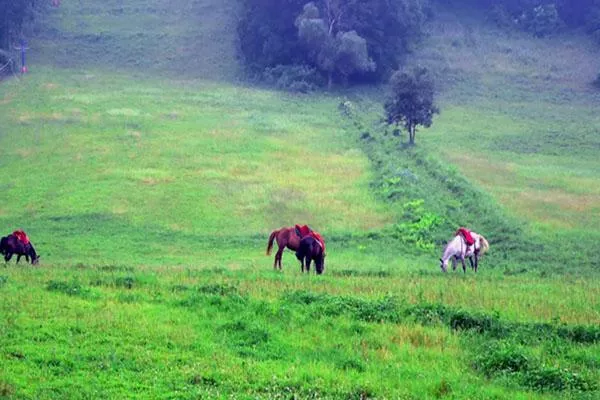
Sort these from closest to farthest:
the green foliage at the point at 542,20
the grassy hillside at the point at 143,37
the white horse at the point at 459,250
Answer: the white horse at the point at 459,250
the grassy hillside at the point at 143,37
the green foliage at the point at 542,20

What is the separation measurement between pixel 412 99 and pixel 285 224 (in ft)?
71.5

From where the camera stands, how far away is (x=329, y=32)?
76562 mm

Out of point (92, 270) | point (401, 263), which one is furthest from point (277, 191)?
point (92, 270)

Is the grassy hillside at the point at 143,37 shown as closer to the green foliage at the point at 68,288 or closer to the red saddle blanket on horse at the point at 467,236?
the red saddle blanket on horse at the point at 467,236

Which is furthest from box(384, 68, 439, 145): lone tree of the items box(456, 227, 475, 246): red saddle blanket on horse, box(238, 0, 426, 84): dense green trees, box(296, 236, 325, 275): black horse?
box(296, 236, 325, 275): black horse

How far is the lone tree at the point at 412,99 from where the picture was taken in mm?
55781

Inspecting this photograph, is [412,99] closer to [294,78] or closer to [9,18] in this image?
[294,78]

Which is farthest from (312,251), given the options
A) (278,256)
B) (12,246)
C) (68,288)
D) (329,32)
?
(329,32)

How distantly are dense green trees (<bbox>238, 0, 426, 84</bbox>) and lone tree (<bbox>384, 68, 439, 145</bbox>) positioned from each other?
19697mm

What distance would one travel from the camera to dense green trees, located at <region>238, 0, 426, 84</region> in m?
77.6

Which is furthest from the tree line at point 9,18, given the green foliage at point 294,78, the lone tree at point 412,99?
the lone tree at point 412,99

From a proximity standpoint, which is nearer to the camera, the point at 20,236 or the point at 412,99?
the point at 20,236

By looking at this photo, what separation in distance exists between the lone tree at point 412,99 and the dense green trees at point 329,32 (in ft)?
64.6

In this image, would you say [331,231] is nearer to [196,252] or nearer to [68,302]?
[196,252]
